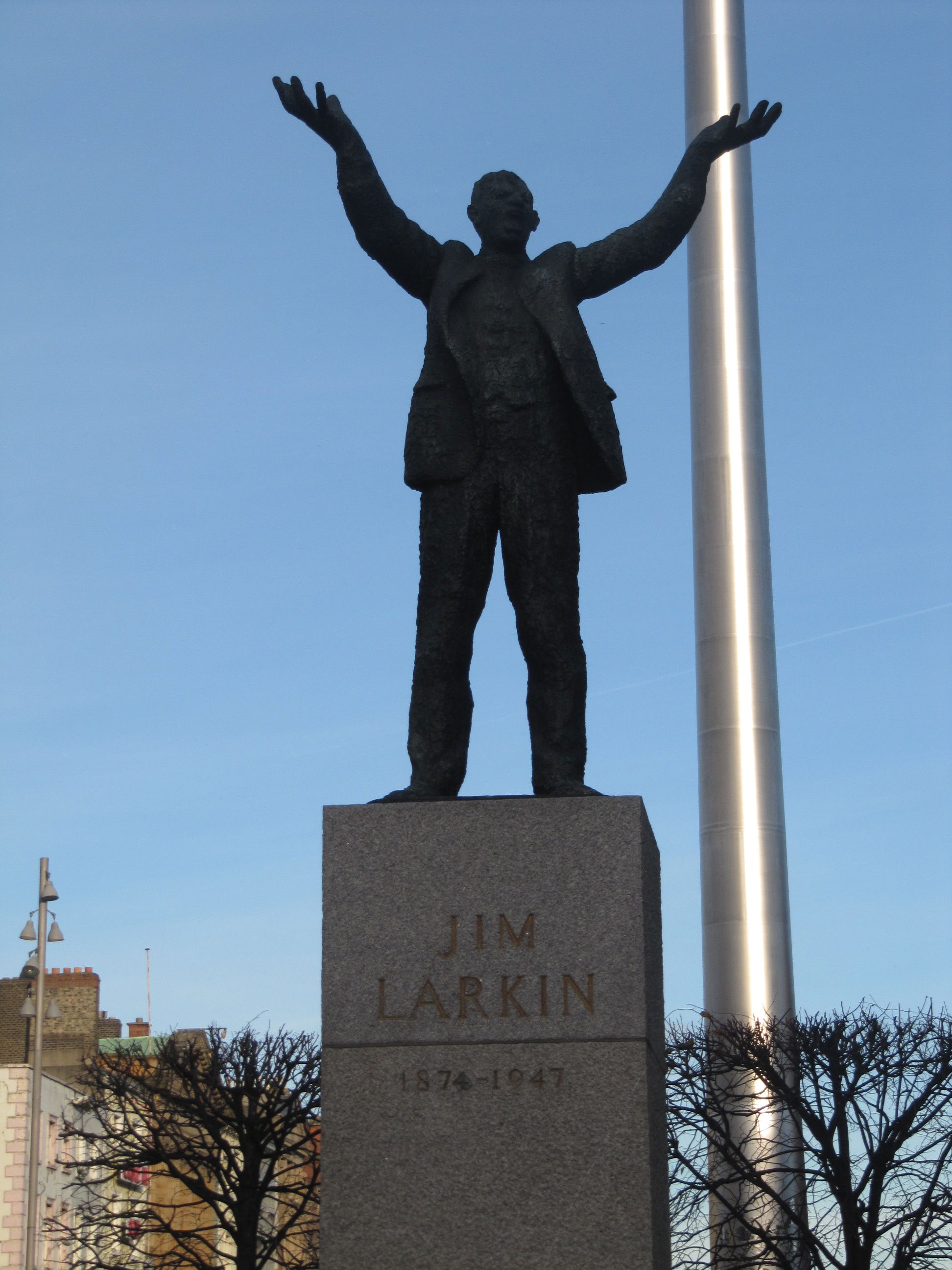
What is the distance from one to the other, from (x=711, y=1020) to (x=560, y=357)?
76.9ft

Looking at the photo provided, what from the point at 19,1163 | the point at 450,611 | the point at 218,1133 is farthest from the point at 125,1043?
the point at 450,611

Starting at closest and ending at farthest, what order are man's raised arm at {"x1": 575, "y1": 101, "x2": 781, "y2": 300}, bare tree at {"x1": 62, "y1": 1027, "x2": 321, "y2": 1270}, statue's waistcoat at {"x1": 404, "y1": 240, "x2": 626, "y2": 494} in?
1. statue's waistcoat at {"x1": 404, "y1": 240, "x2": 626, "y2": 494}
2. man's raised arm at {"x1": 575, "y1": 101, "x2": 781, "y2": 300}
3. bare tree at {"x1": 62, "y1": 1027, "x2": 321, "y2": 1270}

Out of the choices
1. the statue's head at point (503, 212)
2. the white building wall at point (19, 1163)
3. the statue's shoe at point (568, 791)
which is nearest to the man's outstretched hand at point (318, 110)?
the statue's head at point (503, 212)

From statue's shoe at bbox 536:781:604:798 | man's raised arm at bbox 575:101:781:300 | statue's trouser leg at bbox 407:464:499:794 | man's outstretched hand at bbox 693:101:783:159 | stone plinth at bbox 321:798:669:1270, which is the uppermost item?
man's outstretched hand at bbox 693:101:783:159

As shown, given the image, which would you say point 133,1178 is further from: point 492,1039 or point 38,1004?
point 492,1039

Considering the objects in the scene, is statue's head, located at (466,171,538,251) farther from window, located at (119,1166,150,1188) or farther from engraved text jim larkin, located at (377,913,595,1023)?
window, located at (119,1166,150,1188)

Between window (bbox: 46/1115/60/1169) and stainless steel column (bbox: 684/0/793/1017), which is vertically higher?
stainless steel column (bbox: 684/0/793/1017)

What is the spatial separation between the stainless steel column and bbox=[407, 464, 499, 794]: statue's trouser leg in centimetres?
2395

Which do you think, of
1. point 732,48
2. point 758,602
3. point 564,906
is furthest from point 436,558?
point 732,48

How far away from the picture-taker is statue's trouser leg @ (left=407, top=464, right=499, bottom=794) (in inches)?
358

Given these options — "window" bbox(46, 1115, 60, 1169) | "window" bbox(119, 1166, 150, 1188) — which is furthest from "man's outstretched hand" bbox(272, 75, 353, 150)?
"window" bbox(46, 1115, 60, 1169)

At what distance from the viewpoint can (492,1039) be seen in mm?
8086

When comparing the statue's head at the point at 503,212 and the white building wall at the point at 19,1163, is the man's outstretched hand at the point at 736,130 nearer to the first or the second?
the statue's head at the point at 503,212

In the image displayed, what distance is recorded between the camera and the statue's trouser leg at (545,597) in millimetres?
9148
